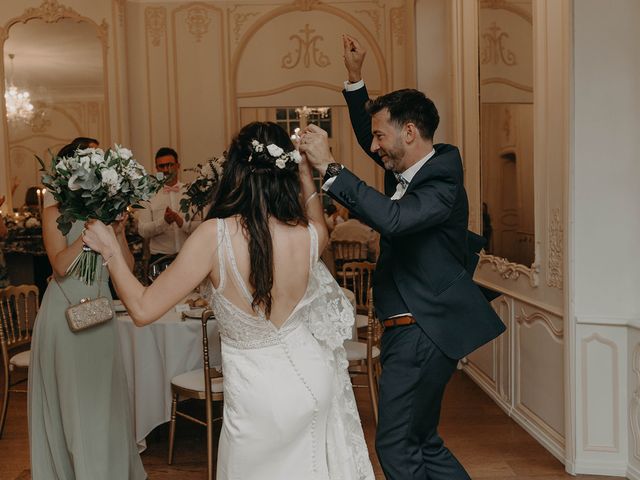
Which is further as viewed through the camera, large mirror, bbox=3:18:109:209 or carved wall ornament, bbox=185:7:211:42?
carved wall ornament, bbox=185:7:211:42

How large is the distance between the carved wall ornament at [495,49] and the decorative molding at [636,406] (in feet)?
6.54

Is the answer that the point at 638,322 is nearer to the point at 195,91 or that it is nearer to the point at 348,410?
the point at 348,410

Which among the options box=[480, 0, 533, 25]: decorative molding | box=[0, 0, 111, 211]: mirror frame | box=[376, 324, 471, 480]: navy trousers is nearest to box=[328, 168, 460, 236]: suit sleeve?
box=[376, 324, 471, 480]: navy trousers

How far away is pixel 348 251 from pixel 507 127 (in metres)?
4.15

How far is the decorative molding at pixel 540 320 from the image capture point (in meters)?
4.01

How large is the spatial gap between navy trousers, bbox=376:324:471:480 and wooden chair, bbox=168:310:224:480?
1.11 meters

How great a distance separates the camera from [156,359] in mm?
4156

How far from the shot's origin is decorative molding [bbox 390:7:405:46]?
9.02 m

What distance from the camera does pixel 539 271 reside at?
4.27 metres

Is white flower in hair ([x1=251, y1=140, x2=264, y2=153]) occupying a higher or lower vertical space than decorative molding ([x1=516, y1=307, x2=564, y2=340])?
higher

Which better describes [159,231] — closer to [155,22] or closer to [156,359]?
[156,359]

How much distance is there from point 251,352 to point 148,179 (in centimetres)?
82

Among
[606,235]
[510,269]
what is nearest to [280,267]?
[606,235]

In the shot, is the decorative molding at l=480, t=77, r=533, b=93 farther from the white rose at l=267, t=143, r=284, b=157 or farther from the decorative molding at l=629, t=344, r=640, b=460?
the white rose at l=267, t=143, r=284, b=157
